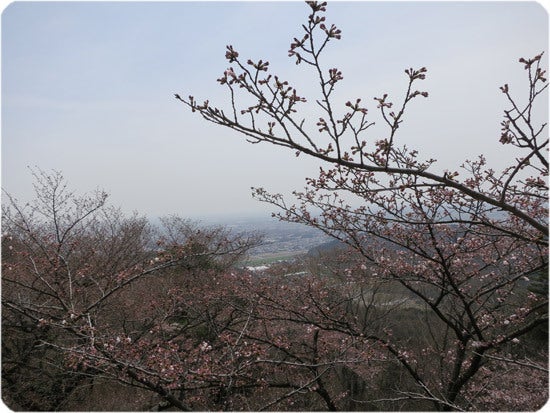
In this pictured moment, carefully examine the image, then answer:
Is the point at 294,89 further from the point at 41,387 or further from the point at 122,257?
the point at 122,257

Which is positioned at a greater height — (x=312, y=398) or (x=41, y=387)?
(x=41, y=387)

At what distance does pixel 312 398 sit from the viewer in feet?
37.3

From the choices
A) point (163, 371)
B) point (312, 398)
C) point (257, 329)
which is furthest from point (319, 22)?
point (312, 398)

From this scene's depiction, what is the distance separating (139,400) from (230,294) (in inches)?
135

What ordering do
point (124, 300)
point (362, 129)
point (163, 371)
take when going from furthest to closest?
point (124, 300)
point (163, 371)
point (362, 129)

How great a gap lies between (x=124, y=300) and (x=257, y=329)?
4.12 m

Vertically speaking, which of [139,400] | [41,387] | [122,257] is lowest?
[139,400]

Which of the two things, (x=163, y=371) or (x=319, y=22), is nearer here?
(x=319, y=22)

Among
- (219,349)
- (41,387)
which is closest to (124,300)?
(41,387)

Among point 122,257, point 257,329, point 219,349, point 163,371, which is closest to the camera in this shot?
point 163,371

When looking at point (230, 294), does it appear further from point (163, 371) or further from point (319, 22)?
point (319, 22)

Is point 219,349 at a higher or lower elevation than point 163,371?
lower

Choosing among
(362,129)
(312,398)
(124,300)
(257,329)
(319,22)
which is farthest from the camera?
(312,398)

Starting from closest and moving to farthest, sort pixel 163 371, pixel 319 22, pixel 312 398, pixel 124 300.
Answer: pixel 319 22 → pixel 163 371 → pixel 124 300 → pixel 312 398
